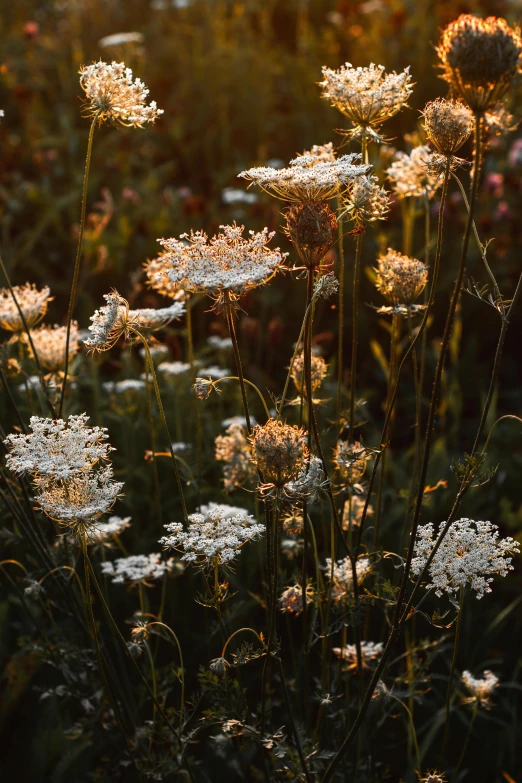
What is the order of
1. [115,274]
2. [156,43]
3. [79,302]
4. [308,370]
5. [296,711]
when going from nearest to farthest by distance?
1. [308,370]
2. [296,711]
3. [79,302]
4. [115,274]
5. [156,43]

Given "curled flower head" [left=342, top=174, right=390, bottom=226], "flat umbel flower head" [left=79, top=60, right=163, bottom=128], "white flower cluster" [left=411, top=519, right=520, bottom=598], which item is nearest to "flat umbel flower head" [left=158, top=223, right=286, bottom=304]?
"curled flower head" [left=342, top=174, right=390, bottom=226]

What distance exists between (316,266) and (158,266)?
92 cm

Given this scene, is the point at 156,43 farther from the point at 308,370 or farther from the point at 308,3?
the point at 308,370

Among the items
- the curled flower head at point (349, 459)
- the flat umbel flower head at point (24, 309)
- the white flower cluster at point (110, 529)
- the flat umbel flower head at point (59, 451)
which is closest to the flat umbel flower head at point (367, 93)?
the curled flower head at point (349, 459)

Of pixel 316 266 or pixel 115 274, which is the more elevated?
pixel 316 266

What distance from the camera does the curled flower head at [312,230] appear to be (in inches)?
61.5

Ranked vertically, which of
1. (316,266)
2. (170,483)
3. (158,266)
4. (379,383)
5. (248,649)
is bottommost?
(379,383)

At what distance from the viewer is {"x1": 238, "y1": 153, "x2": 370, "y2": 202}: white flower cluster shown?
156 centimetres

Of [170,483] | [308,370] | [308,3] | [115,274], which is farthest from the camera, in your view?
[308,3]

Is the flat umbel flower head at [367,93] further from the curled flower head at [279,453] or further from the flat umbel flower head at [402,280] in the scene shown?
the curled flower head at [279,453]

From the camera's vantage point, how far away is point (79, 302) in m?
4.92

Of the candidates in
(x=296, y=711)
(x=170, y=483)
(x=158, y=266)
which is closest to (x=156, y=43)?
(x=170, y=483)

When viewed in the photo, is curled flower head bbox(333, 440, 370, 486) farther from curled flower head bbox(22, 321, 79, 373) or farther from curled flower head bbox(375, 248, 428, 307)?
curled flower head bbox(22, 321, 79, 373)

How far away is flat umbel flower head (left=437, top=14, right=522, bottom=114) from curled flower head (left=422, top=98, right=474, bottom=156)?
22cm
